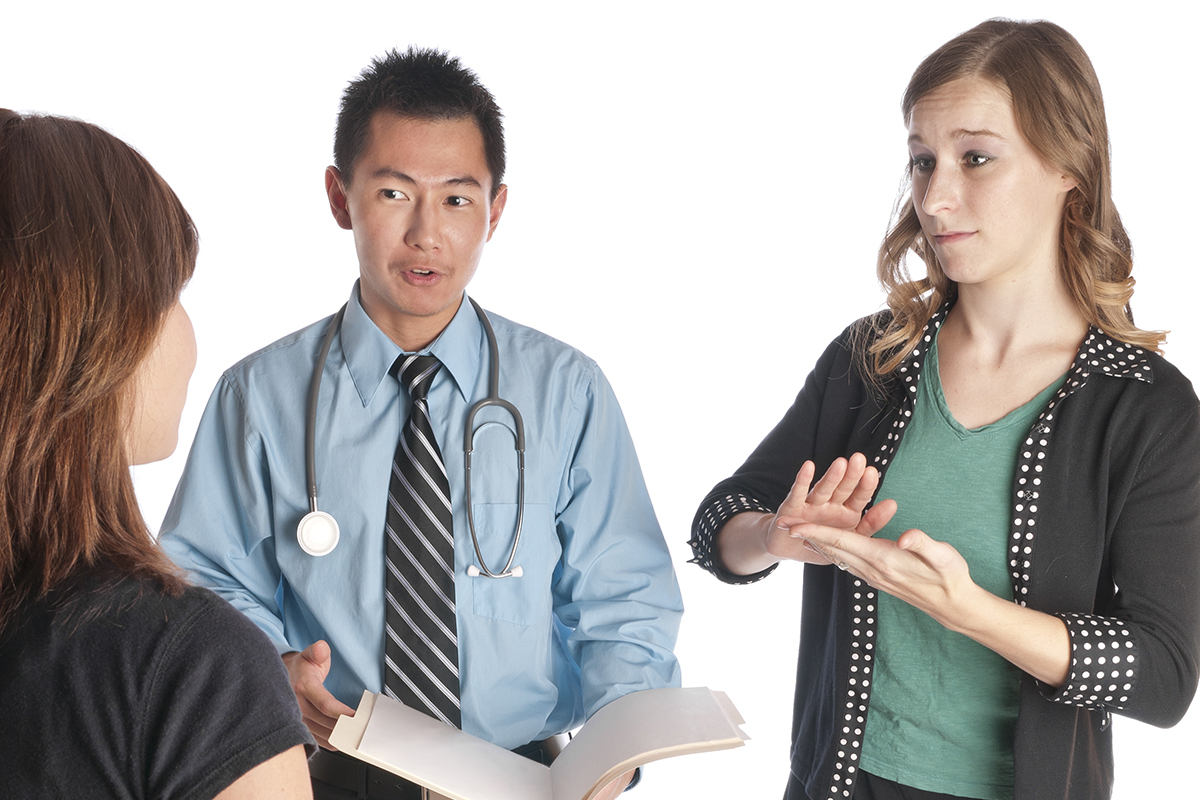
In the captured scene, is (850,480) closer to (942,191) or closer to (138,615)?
(942,191)

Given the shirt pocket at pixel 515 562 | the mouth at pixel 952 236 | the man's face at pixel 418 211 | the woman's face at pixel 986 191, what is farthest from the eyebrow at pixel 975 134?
the shirt pocket at pixel 515 562

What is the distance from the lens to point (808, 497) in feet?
4.75

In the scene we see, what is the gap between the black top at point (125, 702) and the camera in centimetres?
86

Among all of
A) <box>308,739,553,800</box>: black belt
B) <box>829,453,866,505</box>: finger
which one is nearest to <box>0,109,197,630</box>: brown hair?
<box>308,739,553,800</box>: black belt

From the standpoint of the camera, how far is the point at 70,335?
0.90 metres

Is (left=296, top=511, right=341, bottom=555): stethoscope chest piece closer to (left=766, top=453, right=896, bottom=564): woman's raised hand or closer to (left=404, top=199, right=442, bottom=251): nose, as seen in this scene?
(left=404, top=199, right=442, bottom=251): nose

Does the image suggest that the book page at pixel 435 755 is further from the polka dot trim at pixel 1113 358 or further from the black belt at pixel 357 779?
the polka dot trim at pixel 1113 358

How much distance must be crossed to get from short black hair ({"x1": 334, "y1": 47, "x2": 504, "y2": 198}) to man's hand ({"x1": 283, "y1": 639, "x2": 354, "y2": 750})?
2.71ft

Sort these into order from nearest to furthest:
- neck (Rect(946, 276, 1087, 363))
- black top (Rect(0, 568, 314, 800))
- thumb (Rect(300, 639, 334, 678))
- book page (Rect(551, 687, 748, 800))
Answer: black top (Rect(0, 568, 314, 800)), book page (Rect(551, 687, 748, 800)), thumb (Rect(300, 639, 334, 678)), neck (Rect(946, 276, 1087, 363))

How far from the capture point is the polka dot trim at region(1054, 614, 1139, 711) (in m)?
1.30

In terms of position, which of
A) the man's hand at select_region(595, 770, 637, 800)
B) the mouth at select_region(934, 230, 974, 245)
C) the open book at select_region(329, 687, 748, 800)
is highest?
the mouth at select_region(934, 230, 974, 245)

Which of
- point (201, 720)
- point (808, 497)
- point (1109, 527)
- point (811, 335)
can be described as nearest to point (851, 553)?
point (808, 497)

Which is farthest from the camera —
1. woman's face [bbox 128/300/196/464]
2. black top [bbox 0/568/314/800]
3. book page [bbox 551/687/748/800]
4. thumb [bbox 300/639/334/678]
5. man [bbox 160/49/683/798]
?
man [bbox 160/49/683/798]

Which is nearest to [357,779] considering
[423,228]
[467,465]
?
[467,465]
